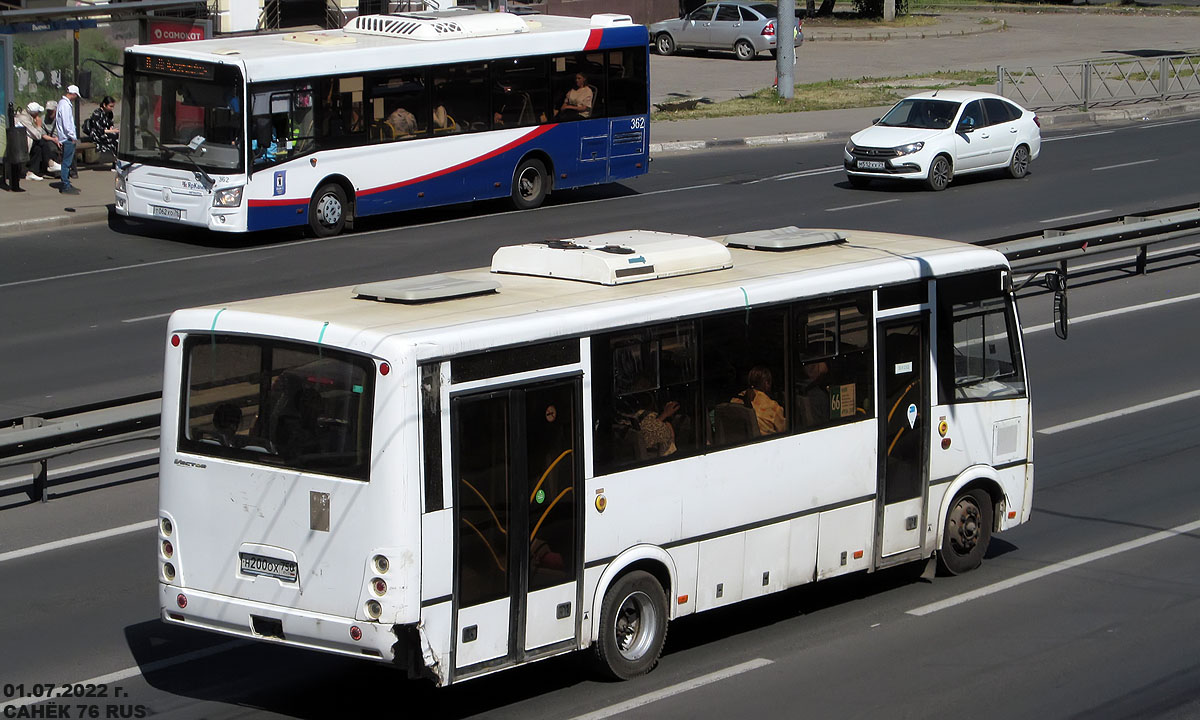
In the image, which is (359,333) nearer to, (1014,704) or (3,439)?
(1014,704)

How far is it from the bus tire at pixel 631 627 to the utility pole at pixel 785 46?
31863mm

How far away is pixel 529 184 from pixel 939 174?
7.39 metres

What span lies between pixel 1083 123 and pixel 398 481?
3485 centimetres

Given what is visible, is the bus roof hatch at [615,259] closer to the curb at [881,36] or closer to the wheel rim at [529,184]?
the wheel rim at [529,184]

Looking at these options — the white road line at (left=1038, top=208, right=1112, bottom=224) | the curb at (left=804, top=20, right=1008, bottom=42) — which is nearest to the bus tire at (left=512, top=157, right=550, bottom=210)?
the white road line at (left=1038, top=208, right=1112, bottom=224)

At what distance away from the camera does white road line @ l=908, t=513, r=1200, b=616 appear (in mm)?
10570

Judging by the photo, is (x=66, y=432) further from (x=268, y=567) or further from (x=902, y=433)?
(x=902, y=433)

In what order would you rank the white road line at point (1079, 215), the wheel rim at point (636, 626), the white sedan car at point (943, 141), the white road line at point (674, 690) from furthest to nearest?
the white sedan car at point (943, 141)
the white road line at point (1079, 215)
the wheel rim at point (636, 626)
the white road line at point (674, 690)

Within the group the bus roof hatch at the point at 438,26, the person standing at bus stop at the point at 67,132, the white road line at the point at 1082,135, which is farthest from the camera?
the white road line at the point at 1082,135

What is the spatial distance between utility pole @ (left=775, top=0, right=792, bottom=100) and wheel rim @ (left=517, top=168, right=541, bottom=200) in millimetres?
13681

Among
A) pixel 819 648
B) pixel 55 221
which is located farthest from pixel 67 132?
pixel 819 648

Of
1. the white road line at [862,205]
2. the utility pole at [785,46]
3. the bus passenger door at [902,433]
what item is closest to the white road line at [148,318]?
the bus passenger door at [902,433]

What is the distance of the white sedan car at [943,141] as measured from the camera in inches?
1118

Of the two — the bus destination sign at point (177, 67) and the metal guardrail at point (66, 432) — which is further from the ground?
the bus destination sign at point (177, 67)
